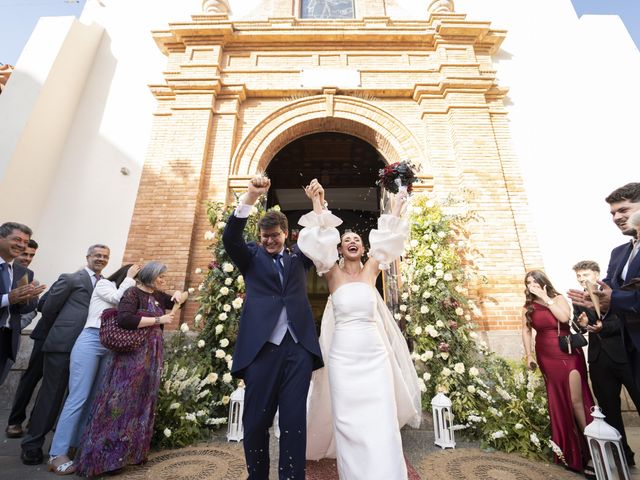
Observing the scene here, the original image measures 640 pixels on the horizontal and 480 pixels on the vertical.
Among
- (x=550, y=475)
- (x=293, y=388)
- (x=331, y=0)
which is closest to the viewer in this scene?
(x=293, y=388)

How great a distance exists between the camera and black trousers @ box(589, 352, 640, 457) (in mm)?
3113

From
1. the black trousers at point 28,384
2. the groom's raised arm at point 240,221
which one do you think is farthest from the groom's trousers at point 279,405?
the black trousers at point 28,384

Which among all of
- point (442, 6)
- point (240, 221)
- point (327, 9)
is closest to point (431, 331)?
point (240, 221)

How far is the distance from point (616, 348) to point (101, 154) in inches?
327

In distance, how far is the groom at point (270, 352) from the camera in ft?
6.78

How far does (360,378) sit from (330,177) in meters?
8.49

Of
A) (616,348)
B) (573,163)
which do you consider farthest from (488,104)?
(616,348)

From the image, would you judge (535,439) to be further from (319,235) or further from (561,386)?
(319,235)

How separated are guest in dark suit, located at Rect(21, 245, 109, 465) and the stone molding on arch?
3.54m

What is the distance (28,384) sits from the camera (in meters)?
3.77

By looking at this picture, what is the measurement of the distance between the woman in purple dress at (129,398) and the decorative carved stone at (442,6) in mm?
7966

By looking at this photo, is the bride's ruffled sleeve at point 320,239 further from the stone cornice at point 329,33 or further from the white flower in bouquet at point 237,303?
the stone cornice at point 329,33

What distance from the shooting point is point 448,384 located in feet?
14.1

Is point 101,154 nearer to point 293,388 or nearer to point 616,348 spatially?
point 293,388
